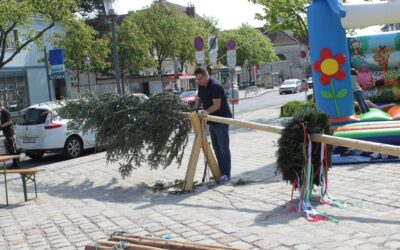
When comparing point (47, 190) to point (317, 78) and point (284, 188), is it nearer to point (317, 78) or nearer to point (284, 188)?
point (284, 188)

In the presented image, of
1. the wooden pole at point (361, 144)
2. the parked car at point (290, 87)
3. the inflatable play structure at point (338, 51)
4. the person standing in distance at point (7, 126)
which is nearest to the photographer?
the wooden pole at point (361, 144)

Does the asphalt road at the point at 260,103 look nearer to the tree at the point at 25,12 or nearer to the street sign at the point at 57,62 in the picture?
the tree at the point at 25,12

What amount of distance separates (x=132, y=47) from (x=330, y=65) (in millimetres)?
37577

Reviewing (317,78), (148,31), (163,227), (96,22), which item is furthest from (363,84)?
(96,22)

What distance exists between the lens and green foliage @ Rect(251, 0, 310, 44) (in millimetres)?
20062

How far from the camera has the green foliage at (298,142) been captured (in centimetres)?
585

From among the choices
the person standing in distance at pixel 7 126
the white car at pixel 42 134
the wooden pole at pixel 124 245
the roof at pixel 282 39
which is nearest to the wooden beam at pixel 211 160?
the wooden pole at pixel 124 245

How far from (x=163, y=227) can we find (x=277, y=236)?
1361mm

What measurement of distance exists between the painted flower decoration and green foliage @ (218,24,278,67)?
57.3 meters

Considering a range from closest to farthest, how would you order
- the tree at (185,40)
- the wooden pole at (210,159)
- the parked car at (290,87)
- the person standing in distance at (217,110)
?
the wooden pole at (210,159) < the person standing in distance at (217,110) < the parked car at (290,87) < the tree at (185,40)

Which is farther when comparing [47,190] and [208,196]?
[47,190]

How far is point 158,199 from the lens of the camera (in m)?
7.38

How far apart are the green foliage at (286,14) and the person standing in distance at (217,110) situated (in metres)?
12.2

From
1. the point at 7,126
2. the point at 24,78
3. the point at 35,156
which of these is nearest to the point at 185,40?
the point at 24,78
